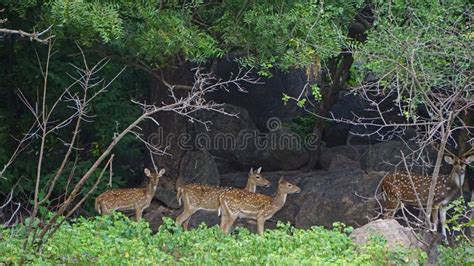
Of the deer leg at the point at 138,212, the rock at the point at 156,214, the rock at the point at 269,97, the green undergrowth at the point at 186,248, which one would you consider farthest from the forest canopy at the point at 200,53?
the rock at the point at 269,97

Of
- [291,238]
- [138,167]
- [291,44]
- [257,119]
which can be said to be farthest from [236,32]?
[257,119]

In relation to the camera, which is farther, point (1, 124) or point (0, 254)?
point (1, 124)

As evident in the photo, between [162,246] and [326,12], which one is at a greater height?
[326,12]

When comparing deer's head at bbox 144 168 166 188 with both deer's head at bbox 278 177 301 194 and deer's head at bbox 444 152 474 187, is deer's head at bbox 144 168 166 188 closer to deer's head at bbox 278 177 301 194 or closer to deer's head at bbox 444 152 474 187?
deer's head at bbox 278 177 301 194

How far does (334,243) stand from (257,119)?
34.4ft

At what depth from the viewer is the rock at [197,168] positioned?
18.0 m

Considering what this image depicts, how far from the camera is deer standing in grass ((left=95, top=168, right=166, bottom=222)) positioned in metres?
15.9

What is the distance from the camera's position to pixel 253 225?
1708 centimetres

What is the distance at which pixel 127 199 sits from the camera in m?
16.2

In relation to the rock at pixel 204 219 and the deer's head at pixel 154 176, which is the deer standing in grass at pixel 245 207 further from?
the deer's head at pixel 154 176

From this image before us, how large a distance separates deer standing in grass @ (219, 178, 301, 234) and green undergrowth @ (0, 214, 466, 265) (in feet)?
10.7

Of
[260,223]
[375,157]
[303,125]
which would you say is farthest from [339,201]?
[303,125]

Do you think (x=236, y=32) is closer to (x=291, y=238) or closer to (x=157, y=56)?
(x=157, y=56)

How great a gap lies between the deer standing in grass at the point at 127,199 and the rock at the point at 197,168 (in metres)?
1.17
